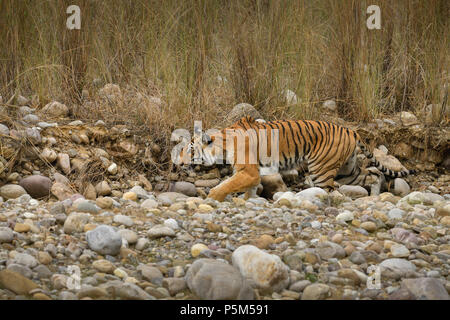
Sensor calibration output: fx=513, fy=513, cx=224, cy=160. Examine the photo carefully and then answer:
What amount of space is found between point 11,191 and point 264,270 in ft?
7.05

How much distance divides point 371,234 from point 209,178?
1.93 meters

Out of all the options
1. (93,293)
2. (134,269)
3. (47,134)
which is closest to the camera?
(93,293)

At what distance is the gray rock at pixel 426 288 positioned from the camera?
76.6 inches

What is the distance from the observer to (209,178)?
447cm

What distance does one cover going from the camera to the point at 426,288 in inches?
77.8

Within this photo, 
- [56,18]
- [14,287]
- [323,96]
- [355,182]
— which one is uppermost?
[56,18]

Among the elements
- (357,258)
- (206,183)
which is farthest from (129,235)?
(206,183)

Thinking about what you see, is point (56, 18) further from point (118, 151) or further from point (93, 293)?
point (93, 293)

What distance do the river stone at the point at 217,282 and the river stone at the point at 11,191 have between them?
6.25 ft

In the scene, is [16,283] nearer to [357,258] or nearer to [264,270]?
[264,270]

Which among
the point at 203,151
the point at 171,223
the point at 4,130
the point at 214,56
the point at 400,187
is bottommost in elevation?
the point at 400,187

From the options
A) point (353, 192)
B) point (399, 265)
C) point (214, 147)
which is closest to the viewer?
point (399, 265)

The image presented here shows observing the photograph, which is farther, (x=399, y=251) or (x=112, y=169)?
(x=112, y=169)

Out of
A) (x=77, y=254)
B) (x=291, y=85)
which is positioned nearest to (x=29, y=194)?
(x=77, y=254)
